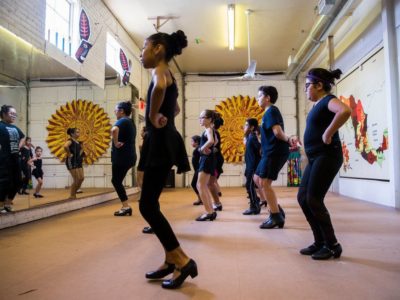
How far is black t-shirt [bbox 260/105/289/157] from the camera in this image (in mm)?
3492

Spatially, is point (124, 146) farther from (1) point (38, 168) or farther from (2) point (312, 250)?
(2) point (312, 250)

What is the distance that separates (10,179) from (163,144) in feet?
10.3

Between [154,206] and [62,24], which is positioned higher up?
[62,24]

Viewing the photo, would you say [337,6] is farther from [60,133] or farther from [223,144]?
[223,144]

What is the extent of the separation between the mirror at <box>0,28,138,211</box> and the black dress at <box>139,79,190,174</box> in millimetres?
3065

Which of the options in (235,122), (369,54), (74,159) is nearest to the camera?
(74,159)

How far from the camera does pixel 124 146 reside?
15.5 ft

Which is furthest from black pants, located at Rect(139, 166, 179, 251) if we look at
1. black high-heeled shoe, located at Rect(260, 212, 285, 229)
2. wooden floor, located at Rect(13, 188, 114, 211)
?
wooden floor, located at Rect(13, 188, 114, 211)

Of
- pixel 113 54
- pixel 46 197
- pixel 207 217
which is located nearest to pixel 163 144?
pixel 207 217

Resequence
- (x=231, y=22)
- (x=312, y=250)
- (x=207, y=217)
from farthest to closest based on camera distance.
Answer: (x=231, y=22) → (x=207, y=217) → (x=312, y=250)

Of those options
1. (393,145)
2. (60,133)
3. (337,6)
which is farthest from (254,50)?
(60,133)

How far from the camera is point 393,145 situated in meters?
5.34

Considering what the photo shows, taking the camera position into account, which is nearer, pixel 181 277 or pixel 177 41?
pixel 181 277


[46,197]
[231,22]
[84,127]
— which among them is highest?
[231,22]
